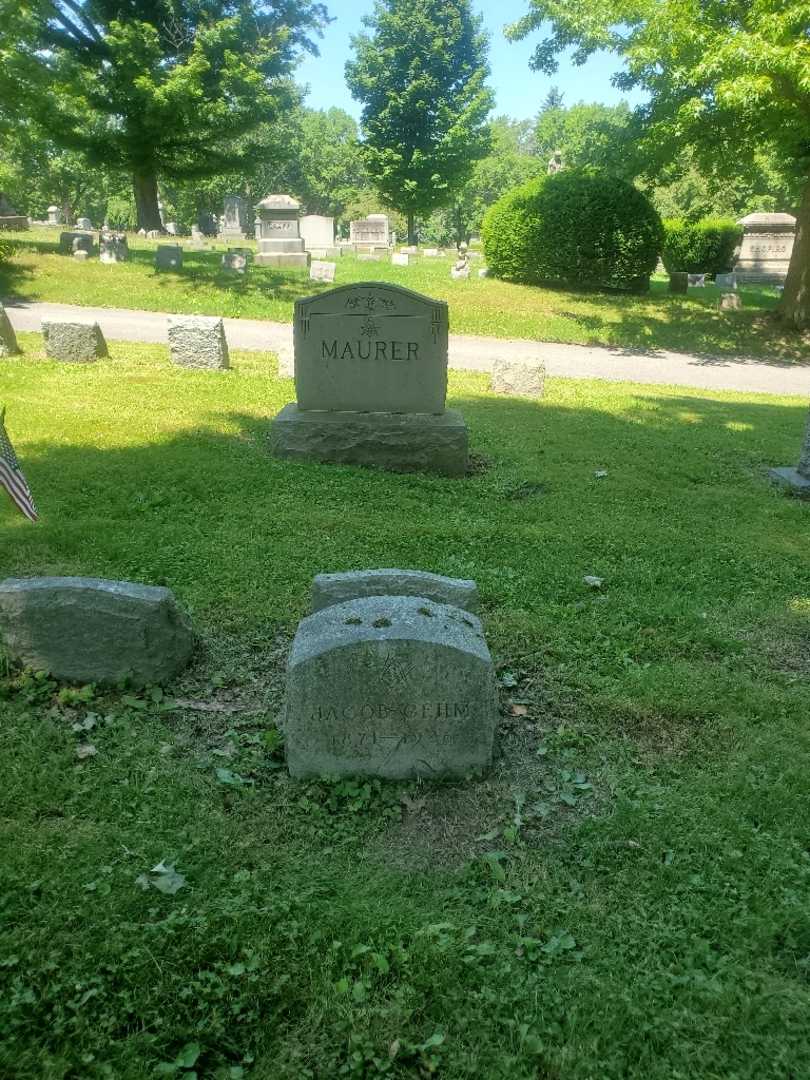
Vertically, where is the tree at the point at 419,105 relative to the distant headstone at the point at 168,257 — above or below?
above

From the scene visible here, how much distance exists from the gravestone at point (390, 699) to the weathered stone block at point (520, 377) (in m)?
8.88

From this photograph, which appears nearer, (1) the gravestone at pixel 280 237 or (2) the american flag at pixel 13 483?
(2) the american flag at pixel 13 483

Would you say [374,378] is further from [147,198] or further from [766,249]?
[766,249]

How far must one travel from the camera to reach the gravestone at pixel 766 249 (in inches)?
1249

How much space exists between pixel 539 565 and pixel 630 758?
2180 mm

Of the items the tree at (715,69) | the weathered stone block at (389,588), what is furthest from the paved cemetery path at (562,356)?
the weathered stone block at (389,588)

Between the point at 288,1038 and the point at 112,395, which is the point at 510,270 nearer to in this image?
the point at 112,395

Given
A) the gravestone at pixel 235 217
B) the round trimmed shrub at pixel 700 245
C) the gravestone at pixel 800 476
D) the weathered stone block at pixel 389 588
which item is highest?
the gravestone at pixel 235 217

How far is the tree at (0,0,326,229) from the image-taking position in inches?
843

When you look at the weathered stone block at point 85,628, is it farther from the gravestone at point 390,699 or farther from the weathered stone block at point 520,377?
the weathered stone block at point 520,377

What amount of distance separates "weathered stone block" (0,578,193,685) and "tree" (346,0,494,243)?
3824 centimetres

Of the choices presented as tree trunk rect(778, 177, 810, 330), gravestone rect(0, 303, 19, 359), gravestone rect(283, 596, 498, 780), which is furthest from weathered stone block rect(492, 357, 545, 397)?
tree trunk rect(778, 177, 810, 330)

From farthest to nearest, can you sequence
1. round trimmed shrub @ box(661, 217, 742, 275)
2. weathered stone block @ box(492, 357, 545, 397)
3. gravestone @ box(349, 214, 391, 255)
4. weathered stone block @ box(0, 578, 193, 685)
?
gravestone @ box(349, 214, 391, 255) < round trimmed shrub @ box(661, 217, 742, 275) < weathered stone block @ box(492, 357, 545, 397) < weathered stone block @ box(0, 578, 193, 685)

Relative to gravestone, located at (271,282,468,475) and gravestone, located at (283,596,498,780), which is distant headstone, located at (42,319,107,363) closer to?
gravestone, located at (271,282,468,475)
